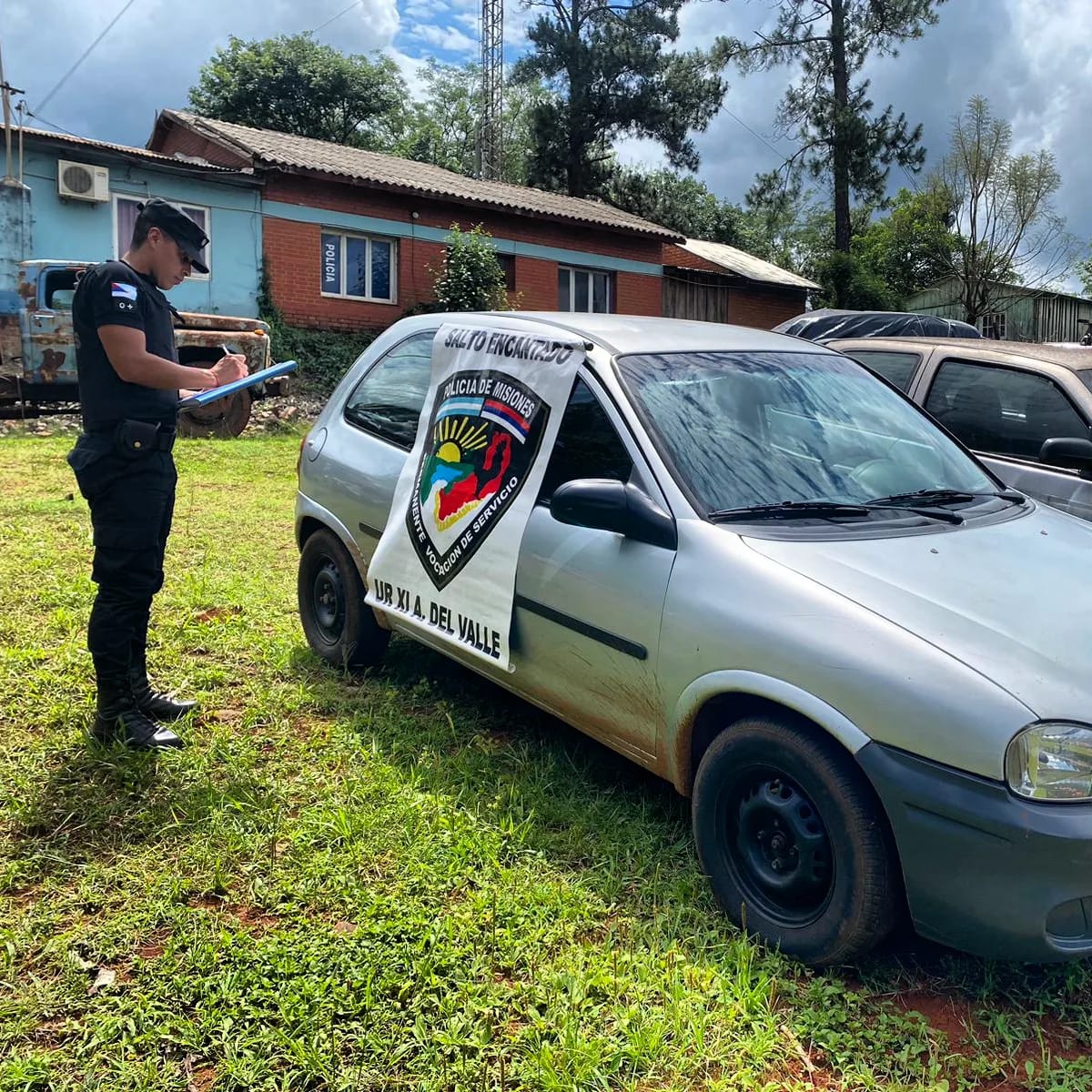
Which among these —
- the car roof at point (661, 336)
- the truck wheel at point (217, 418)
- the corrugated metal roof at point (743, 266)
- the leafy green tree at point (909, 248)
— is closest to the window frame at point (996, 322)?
the leafy green tree at point (909, 248)

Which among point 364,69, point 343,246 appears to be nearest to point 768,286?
point 343,246

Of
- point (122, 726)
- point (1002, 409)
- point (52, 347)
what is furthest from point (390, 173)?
point (122, 726)

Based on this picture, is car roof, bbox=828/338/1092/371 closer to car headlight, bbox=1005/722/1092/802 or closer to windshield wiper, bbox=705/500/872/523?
windshield wiper, bbox=705/500/872/523

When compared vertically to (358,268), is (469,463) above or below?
below

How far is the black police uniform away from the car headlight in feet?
9.30

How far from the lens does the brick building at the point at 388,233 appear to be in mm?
16891

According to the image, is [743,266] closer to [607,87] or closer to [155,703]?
[607,87]

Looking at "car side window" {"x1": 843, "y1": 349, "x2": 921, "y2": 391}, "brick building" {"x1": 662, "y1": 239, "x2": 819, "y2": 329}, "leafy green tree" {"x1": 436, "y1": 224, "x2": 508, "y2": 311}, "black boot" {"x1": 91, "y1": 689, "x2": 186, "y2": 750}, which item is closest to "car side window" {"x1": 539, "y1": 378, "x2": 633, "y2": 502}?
"black boot" {"x1": 91, "y1": 689, "x2": 186, "y2": 750}

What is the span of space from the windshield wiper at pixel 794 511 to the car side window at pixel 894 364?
2920mm

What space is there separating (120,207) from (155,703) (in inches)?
546

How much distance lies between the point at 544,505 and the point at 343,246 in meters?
15.9

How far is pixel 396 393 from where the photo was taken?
166 inches

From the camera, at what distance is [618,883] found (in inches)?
112

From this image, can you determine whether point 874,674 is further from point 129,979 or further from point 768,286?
point 768,286
